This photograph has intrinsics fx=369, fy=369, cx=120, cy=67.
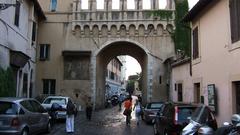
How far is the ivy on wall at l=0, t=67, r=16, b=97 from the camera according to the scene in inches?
744

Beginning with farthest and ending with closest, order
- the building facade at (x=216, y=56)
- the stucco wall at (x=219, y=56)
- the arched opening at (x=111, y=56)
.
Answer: the arched opening at (x=111, y=56) < the stucco wall at (x=219, y=56) < the building facade at (x=216, y=56)

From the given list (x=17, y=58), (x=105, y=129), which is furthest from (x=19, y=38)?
(x=105, y=129)

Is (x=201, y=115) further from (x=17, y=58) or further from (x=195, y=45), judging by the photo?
(x=17, y=58)

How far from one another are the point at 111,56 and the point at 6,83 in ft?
65.6

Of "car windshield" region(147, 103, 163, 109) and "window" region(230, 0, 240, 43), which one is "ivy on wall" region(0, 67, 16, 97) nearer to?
"car windshield" region(147, 103, 163, 109)

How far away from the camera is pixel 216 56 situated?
15.6 meters

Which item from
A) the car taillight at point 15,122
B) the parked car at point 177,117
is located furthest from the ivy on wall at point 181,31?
the car taillight at point 15,122

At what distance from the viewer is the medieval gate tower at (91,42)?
32625mm

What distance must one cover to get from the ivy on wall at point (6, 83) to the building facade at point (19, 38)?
404 millimetres

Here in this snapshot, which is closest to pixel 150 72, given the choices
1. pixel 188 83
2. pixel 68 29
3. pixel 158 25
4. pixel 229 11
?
pixel 158 25

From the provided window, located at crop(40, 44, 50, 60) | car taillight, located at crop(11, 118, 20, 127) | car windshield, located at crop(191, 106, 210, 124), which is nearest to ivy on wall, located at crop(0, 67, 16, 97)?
car taillight, located at crop(11, 118, 20, 127)

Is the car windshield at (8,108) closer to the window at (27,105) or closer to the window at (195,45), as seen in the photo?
the window at (27,105)

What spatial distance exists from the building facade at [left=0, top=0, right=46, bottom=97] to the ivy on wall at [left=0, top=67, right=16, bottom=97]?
0.40m

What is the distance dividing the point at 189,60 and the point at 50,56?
15625 mm
